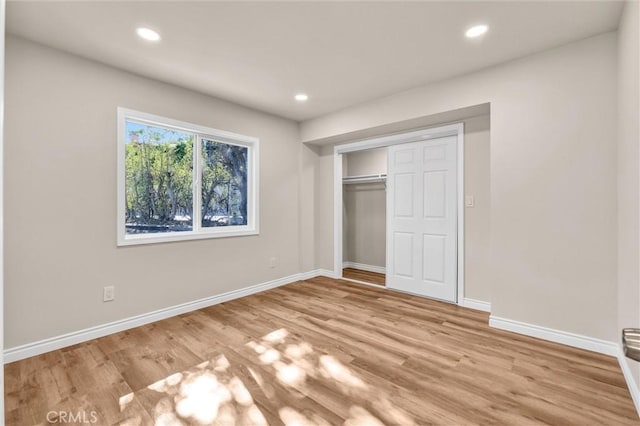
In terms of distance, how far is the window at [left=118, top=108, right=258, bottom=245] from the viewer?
3064mm

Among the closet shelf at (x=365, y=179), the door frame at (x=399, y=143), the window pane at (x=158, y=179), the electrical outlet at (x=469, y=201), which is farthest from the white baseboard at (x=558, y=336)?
the window pane at (x=158, y=179)

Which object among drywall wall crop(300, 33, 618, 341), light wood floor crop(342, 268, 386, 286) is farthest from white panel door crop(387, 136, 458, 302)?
drywall wall crop(300, 33, 618, 341)

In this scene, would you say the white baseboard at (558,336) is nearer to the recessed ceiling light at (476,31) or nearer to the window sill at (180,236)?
the recessed ceiling light at (476,31)

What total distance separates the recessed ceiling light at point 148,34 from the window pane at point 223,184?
1364 mm

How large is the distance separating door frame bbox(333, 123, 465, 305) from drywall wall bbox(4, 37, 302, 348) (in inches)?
82.0

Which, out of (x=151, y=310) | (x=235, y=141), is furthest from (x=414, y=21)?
(x=151, y=310)

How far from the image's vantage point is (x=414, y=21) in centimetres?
226

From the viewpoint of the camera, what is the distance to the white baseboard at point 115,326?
7.83ft

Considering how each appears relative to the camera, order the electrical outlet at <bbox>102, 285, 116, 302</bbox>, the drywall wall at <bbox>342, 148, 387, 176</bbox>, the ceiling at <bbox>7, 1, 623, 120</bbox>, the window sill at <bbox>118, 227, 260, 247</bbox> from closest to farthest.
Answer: the ceiling at <bbox>7, 1, 623, 120</bbox> < the electrical outlet at <bbox>102, 285, 116, 302</bbox> < the window sill at <bbox>118, 227, 260, 247</bbox> < the drywall wall at <bbox>342, 148, 387, 176</bbox>

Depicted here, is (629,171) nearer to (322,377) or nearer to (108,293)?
(322,377)

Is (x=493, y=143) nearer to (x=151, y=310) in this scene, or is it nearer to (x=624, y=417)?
(x=624, y=417)

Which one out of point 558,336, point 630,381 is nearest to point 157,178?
point 558,336

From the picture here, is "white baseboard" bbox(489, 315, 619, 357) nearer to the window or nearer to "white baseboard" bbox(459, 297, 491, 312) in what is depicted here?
"white baseboard" bbox(459, 297, 491, 312)

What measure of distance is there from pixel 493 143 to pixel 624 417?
2194mm
